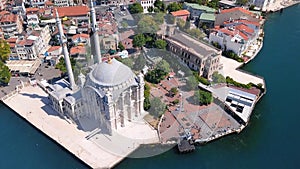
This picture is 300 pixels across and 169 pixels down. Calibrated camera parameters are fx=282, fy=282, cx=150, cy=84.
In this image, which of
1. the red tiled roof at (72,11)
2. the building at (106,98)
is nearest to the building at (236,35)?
the building at (106,98)

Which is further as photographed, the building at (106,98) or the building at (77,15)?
the building at (77,15)

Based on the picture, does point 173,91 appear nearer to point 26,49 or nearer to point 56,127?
point 56,127

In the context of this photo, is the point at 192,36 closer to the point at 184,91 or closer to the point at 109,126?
the point at 184,91

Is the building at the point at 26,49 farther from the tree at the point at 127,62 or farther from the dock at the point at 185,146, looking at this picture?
the dock at the point at 185,146

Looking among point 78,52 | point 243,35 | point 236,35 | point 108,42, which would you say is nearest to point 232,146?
point 236,35

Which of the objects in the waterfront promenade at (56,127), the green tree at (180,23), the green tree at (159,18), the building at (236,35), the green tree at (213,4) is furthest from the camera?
the green tree at (213,4)

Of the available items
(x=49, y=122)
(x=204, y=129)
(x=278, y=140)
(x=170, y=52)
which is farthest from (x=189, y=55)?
(x=49, y=122)
